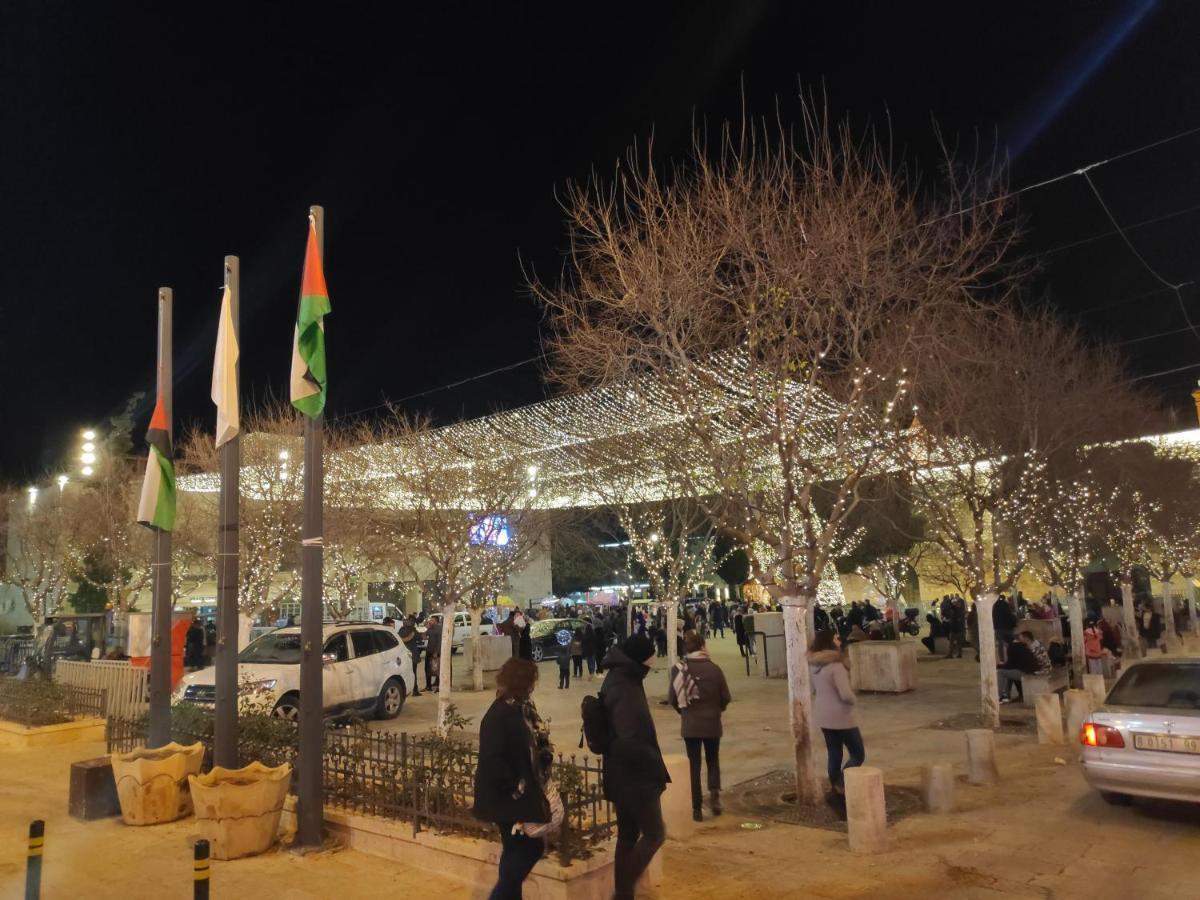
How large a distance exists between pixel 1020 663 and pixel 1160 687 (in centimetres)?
706

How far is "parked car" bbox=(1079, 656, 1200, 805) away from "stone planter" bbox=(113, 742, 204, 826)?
7941 millimetres

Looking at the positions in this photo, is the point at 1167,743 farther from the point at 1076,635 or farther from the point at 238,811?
the point at 1076,635

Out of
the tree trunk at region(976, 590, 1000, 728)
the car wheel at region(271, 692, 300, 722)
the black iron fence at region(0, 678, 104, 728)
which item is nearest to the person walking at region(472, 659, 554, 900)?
the car wheel at region(271, 692, 300, 722)

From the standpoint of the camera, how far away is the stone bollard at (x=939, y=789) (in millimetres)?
8078

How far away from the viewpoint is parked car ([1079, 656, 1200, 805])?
711cm

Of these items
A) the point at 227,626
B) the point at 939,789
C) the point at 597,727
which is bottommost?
the point at 939,789

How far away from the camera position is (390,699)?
15.5 meters

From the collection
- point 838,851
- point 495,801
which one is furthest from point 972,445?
point 495,801

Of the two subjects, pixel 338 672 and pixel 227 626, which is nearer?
pixel 227 626

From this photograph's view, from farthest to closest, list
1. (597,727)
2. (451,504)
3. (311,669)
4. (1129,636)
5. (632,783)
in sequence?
(1129,636) < (451,504) < (311,669) < (597,727) < (632,783)

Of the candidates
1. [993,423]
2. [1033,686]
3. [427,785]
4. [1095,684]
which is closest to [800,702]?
[427,785]

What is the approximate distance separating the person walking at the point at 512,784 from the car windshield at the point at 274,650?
31.7 feet

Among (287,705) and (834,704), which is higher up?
(834,704)

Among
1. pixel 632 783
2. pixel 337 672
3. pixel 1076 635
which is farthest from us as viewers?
pixel 1076 635
